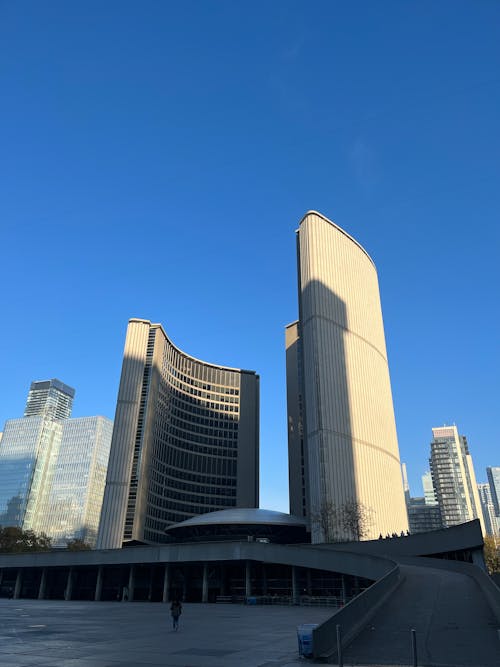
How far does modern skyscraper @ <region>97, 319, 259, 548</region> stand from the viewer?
111m

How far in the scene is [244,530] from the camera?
101 metres

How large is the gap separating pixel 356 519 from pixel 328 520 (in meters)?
5.37

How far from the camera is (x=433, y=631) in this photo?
1652 cm

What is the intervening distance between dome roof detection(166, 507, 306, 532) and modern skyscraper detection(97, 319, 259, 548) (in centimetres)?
1497

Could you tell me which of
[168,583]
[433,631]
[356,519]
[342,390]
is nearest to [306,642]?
[433,631]

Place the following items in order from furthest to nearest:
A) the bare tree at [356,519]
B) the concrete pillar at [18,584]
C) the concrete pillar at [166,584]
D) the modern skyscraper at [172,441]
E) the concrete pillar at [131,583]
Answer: the modern skyscraper at [172,441]
the bare tree at [356,519]
the concrete pillar at [18,584]
the concrete pillar at [131,583]
the concrete pillar at [166,584]

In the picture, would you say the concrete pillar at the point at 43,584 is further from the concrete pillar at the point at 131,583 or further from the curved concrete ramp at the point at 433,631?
the curved concrete ramp at the point at 433,631

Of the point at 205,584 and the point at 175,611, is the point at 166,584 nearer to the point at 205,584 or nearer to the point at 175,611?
the point at 205,584

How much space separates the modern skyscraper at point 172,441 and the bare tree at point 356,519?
157 feet

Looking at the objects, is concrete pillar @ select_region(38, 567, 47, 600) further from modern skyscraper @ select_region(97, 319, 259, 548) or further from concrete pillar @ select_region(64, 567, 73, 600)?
modern skyscraper @ select_region(97, 319, 259, 548)

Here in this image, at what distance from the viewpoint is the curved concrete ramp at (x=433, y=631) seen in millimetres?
13109

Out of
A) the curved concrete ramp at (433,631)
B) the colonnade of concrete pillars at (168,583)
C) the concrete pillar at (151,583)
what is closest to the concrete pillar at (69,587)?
the colonnade of concrete pillars at (168,583)

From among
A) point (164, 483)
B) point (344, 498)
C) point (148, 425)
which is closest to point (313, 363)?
point (344, 498)

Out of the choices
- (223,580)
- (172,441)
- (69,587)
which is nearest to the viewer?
(223,580)
